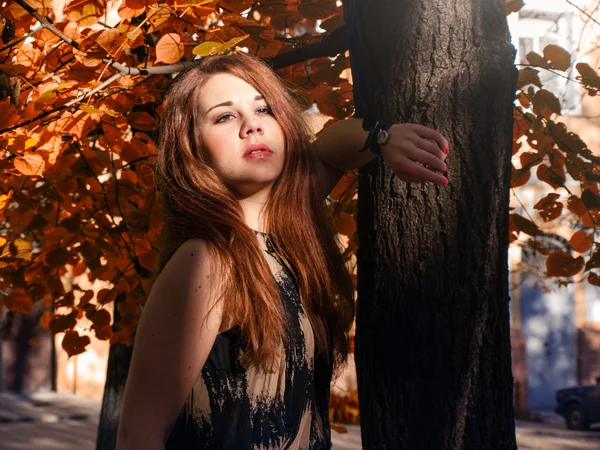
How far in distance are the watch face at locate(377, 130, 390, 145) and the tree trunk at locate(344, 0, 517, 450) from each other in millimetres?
231

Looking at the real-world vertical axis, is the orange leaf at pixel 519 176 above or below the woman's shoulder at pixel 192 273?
above

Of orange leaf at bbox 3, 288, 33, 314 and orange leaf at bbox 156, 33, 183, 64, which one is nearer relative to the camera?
orange leaf at bbox 156, 33, 183, 64

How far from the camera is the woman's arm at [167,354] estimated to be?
1.97 metres

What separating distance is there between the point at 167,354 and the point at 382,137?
832mm

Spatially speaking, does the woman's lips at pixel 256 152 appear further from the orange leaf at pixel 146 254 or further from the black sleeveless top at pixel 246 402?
the orange leaf at pixel 146 254

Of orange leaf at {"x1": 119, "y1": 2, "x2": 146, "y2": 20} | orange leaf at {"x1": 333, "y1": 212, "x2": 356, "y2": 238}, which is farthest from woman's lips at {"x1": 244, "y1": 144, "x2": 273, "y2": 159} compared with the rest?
orange leaf at {"x1": 333, "y1": 212, "x2": 356, "y2": 238}

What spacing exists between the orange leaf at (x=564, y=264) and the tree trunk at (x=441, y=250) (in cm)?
164

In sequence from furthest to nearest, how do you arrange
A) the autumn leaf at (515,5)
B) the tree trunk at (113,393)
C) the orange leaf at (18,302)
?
the tree trunk at (113,393) → the orange leaf at (18,302) → the autumn leaf at (515,5)

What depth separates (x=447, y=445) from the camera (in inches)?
94.5

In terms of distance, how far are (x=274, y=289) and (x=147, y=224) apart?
286 cm

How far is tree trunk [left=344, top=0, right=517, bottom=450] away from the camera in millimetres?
2406

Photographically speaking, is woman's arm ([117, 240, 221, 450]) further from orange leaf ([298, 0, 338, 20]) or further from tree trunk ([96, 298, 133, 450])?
tree trunk ([96, 298, 133, 450])

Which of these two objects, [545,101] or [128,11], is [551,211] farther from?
[128,11]

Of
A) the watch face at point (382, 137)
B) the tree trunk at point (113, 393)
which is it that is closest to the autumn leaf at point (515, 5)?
the watch face at point (382, 137)
